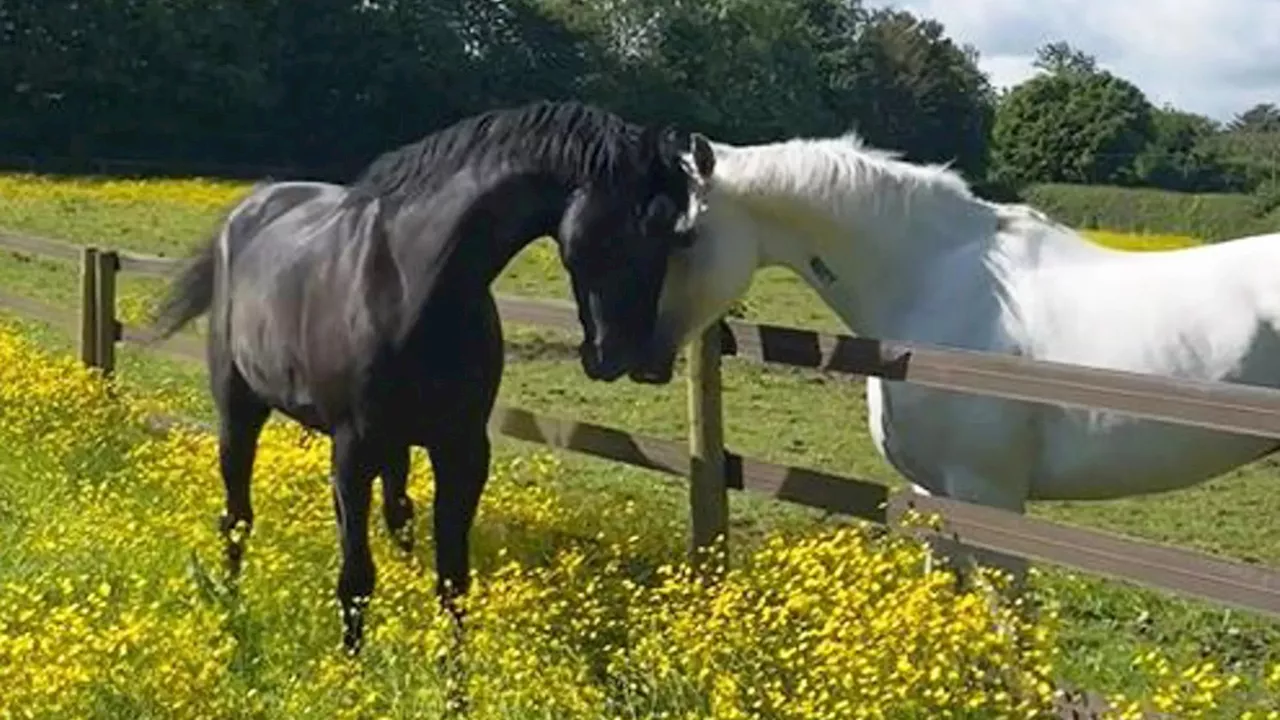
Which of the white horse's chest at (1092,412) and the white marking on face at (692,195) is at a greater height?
the white marking on face at (692,195)

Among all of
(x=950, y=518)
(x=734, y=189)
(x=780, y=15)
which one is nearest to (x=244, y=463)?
(x=734, y=189)

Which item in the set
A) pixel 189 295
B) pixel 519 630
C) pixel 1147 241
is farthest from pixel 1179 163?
pixel 519 630

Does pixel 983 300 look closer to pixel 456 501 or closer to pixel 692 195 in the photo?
pixel 692 195

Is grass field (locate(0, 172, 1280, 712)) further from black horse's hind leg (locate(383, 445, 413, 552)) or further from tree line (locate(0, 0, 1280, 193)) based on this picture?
tree line (locate(0, 0, 1280, 193))

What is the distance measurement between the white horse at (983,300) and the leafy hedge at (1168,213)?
36.2 m

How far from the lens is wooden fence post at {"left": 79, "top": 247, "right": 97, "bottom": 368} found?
34.3ft

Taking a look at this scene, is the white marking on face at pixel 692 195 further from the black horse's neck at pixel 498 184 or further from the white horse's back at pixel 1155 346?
the white horse's back at pixel 1155 346

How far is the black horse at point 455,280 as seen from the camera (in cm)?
507

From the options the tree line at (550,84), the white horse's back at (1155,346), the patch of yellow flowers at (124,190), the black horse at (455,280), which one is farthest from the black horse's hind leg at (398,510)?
the tree line at (550,84)

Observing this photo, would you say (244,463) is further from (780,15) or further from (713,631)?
(780,15)

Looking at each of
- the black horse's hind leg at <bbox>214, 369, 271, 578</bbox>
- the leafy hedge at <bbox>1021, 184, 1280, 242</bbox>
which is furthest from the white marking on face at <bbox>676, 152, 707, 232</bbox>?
the leafy hedge at <bbox>1021, 184, 1280, 242</bbox>

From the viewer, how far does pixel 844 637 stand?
173 inches

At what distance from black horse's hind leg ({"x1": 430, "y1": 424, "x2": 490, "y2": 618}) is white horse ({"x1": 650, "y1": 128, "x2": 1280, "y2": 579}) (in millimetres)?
752

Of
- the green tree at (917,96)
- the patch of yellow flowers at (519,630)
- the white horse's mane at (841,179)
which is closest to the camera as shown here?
the patch of yellow flowers at (519,630)
